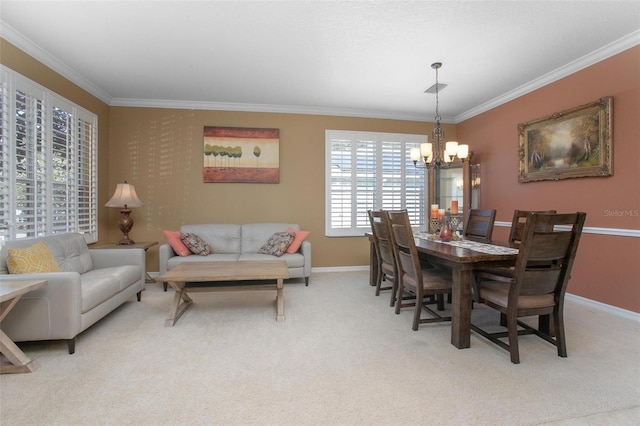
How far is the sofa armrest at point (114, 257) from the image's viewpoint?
3.43 metres

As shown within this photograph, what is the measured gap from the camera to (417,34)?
279 centimetres

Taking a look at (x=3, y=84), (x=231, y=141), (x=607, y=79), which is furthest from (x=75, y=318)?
(x=607, y=79)

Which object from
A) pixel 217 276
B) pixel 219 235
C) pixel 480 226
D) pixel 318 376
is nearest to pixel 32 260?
pixel 217 276

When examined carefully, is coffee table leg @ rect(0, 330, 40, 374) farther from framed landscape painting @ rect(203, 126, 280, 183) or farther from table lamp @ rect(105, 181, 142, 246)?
framed landscape painting @ rect(203, 126, 280, 183)

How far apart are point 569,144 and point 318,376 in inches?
147

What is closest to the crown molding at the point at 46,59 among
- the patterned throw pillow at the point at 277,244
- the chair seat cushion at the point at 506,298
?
the patterned throw pillow at the point at 277,244

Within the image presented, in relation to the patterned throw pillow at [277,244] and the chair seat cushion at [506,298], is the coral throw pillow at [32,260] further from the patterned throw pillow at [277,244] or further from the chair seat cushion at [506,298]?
the chair seat cushion at [506,298]

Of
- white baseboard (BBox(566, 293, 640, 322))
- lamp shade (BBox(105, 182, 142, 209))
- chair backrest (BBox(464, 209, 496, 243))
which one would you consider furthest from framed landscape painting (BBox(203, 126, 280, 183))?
white baseboard (BBox(566, 293, 640, 322))

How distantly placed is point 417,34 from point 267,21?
1.38 meters

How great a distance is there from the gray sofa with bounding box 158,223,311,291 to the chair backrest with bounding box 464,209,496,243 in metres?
2.10

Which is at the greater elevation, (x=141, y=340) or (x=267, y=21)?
(x=267, y=21)

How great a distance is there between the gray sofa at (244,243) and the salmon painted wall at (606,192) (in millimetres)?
3161

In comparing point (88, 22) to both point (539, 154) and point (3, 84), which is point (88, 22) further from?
point (539, 154)

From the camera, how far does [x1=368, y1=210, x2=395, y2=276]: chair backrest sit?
3.08m
